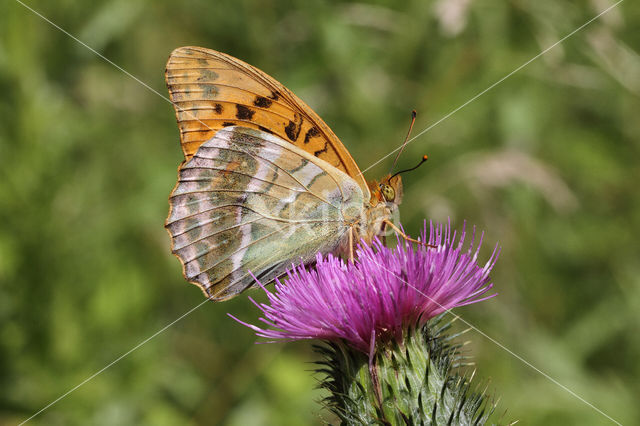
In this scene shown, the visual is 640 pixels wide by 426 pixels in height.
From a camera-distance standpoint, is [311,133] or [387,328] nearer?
[387,328]

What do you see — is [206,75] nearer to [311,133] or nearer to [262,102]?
[262,102]

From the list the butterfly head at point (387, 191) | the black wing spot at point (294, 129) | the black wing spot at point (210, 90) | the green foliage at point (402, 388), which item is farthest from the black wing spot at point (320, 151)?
the green foliage at point (402, 388)

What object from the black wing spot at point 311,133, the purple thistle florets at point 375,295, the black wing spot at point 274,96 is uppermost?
the black wing spot at point 274,96

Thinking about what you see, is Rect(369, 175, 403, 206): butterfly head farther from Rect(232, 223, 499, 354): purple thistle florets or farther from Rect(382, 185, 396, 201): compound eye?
Rect(232, 223, 499, 354): purple thistle florets

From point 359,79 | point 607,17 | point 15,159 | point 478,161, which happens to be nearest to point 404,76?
point 359,79

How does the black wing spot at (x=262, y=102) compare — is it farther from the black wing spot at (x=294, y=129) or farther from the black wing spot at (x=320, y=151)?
the black wing spot at (x=320, y=151)

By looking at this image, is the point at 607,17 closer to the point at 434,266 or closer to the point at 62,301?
the point at 434,266

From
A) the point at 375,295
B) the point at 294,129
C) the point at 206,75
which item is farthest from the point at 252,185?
the point at 375,295
